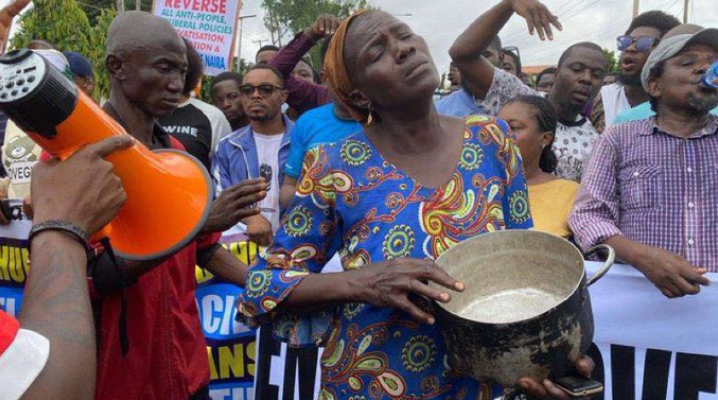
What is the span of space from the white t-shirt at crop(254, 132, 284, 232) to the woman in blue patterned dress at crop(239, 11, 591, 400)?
9.19 feet

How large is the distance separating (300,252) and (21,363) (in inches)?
36.6

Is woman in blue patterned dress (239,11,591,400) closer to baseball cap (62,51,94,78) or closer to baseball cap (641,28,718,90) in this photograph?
baseball cap (641,28,718,90)

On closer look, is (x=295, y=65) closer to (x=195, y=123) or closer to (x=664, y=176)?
(x=195, y=123)

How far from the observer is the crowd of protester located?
4.18ft

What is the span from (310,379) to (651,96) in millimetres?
2115

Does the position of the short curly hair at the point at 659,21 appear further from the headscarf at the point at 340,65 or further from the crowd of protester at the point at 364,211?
the headscarf at the point at 340,65

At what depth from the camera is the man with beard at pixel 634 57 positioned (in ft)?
16.0

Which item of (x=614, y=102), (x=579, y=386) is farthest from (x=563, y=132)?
(x=579, y=386)

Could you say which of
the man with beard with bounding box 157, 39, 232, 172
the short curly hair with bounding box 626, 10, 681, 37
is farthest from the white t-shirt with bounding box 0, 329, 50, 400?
the short curly hair with bounding box 626, 10, 681, 37

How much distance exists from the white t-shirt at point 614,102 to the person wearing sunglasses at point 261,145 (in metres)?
2.26

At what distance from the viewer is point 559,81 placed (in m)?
4.72

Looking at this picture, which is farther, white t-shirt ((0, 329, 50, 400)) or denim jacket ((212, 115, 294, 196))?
denim jacket ((212, 115, 294, 196))

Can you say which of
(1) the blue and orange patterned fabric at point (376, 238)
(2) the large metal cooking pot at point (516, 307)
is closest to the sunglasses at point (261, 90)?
(1) the blue and orange patterned fabric at point (376, 238)

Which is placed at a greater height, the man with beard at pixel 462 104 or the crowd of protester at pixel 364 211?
the crowd of protester at pixel 364 211
